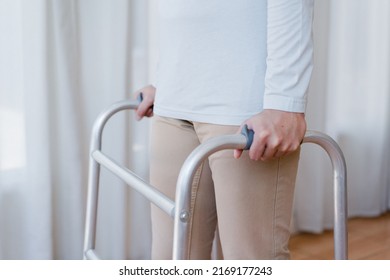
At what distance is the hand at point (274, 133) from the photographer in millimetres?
871

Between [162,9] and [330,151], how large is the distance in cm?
42

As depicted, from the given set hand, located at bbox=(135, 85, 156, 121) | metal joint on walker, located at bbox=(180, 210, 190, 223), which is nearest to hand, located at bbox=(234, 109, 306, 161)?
metal joint on walker, located at bbox=(180, 210, 190, 223)

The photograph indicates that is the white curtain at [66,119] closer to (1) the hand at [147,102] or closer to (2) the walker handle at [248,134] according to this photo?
(1) the hand at [147,102]

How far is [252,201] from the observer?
0.96m

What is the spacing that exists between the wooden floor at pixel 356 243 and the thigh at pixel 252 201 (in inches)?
53.4

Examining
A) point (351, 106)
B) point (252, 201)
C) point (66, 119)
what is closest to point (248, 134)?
point (252, 201)

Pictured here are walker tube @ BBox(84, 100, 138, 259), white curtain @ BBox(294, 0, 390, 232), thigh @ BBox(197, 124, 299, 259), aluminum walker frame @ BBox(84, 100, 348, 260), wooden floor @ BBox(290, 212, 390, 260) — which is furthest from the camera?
white curtain @ BBox(294, 0, 390, 232)

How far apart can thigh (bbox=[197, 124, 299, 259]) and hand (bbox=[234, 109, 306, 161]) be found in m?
0.06

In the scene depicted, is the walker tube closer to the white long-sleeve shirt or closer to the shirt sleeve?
the white long-sleeve shirt

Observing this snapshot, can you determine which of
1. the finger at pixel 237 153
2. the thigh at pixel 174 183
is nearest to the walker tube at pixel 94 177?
the thigh at pixel 174 183

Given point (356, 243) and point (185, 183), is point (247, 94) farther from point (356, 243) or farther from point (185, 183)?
point (356, 243)

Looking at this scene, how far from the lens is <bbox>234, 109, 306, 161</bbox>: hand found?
871 mm

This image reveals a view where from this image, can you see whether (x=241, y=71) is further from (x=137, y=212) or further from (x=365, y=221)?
(x=365, y=221)
